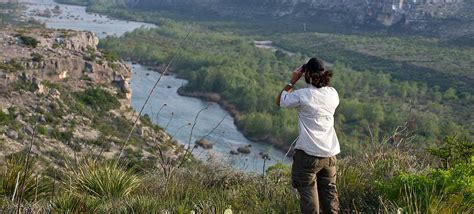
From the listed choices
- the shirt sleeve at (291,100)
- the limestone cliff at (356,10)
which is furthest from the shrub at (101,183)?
the limestone cliff at (356,10)

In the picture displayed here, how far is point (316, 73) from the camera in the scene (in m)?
5.10

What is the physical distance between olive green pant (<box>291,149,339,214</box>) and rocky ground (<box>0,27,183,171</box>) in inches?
622

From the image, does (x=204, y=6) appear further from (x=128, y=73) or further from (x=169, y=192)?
(x=169, y=192)

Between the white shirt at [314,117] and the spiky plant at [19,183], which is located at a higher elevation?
the white shirt at [314,117]

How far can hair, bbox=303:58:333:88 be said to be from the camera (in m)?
5.09

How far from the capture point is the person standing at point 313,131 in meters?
5.06

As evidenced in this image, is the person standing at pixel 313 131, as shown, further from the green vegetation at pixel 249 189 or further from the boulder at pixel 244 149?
the boulder at pixel 244 149

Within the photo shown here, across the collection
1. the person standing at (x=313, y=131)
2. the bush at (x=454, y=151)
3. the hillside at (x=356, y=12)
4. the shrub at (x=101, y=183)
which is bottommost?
the hillside at (x=356, y=12)

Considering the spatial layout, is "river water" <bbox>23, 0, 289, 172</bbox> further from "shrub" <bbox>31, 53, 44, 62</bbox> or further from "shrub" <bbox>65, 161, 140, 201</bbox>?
"shrub" <bbox>65, 161, 140, 201</bbox>

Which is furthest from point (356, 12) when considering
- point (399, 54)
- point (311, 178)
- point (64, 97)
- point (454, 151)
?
point (311, 178)

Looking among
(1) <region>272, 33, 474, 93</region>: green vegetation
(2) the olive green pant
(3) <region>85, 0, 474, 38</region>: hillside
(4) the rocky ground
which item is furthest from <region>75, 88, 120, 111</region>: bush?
(3) <region>85, 0, 474, 38</region>: hillside

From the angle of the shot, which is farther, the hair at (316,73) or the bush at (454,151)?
the bush at (454,151)

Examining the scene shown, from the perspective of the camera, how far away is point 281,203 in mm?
5668

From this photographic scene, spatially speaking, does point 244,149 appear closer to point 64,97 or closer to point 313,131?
point 64,97
